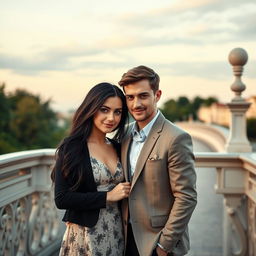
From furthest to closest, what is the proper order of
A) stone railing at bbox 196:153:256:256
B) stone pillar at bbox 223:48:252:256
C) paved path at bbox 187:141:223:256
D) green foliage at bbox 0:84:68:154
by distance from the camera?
1. green foliage at bbox 0:84:68:154
2. paved path at bbox 187:141:223:256
3. stone pillar at bbox 223:48:252:256
4. stone railing at bbox 196:153:256:256

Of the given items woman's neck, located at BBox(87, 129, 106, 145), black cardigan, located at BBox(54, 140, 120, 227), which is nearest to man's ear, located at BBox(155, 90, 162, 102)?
woman's neck, located at BBox(87, 129, 106, 145)

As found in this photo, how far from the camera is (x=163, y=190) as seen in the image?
7.79 ft

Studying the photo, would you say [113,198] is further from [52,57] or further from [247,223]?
[52,57]

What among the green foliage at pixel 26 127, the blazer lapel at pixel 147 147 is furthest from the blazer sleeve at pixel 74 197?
the green foliage at pixel 26 127

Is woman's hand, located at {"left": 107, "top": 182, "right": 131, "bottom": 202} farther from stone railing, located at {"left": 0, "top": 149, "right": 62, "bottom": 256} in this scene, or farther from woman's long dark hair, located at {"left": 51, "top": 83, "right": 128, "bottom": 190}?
stone railing, located at {"left": 0, "top": 149, "right": 62, "bottom": 256}

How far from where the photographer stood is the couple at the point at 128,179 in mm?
2320

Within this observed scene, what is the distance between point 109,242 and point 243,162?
1826 mm

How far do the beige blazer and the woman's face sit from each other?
0.74 ft

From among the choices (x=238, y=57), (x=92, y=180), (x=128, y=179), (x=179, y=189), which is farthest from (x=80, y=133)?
(x=238, y=57)

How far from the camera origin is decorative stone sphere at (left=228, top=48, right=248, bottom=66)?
406cm

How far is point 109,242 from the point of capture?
2.48m

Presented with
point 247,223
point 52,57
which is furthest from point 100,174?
point 52,57

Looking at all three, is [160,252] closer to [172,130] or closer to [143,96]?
[172,130]

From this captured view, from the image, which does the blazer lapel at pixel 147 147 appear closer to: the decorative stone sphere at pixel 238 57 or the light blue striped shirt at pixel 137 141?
the light blue striped shirt at pixel 137 141
